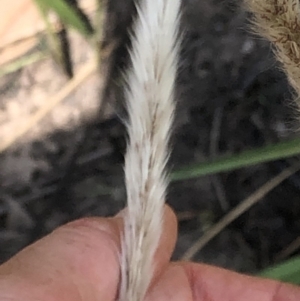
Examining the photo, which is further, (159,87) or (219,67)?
(219,67)

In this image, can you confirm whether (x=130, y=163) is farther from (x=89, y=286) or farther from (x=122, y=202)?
(x=122, y=202)

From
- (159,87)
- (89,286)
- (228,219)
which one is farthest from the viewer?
(228,219)

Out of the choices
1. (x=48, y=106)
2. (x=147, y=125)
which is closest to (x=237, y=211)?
(x=48, y=106)

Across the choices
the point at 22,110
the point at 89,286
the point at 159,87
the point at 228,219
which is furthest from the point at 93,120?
the point at 159,87

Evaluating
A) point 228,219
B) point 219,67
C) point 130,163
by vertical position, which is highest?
point 130,163

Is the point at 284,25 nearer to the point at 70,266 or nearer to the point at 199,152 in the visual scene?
the point at 70,266

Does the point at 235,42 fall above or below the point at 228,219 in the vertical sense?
above

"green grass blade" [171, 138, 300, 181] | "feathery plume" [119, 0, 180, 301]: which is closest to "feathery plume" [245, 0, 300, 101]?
"feathery plume" [119, 0, 180, 301]

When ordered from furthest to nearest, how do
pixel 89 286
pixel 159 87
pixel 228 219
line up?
pixel 228 219 → pixel 89 286 → pixel 159 87
